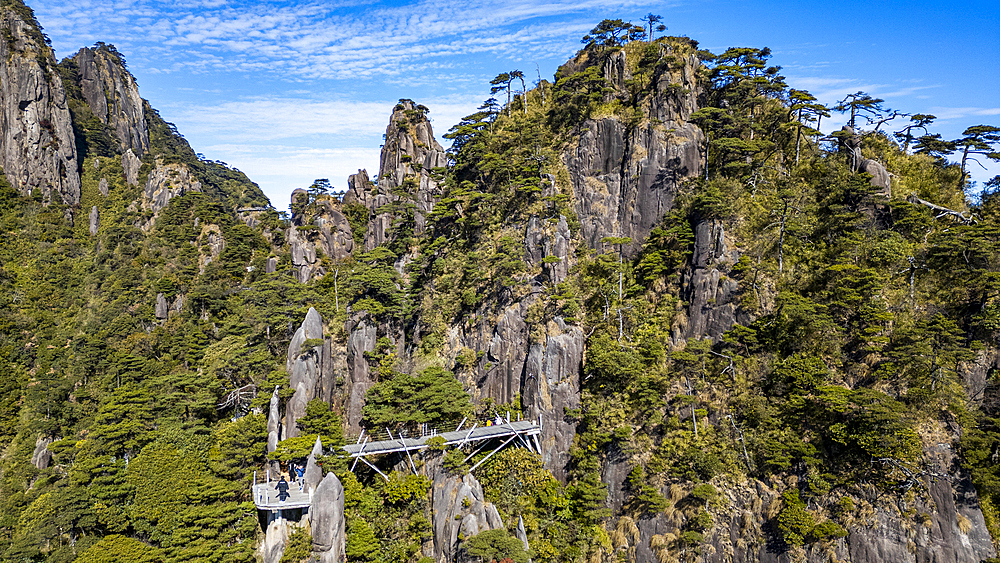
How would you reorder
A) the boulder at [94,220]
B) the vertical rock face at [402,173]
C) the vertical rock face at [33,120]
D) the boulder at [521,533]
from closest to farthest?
the boulder at [521,533] → the vertical rock face at [402,173] → the vertical rock face at [33,120] → the boulder at [94,220]

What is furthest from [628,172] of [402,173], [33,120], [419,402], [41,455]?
[33,120]

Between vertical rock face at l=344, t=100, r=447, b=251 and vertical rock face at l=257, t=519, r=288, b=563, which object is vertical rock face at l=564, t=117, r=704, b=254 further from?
vertical rock face at l=257, t=519, r=288, b=563

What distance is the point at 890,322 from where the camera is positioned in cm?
3116

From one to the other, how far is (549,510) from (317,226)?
1579 inches

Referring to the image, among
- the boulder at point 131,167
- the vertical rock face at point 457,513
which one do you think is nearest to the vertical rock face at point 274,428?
the vertical rock face at point 457,513

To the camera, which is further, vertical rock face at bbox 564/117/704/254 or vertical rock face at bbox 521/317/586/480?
vertical rock face at bbox 564/117/704/254

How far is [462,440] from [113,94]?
102 metres

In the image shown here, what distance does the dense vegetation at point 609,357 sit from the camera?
29266 mm

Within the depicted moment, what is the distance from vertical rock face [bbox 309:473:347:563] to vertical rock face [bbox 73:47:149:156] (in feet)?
287

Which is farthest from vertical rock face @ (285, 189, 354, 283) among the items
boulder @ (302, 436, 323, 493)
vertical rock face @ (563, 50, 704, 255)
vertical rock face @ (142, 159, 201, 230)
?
vertical rock face @ (563, 50, 704, 255)

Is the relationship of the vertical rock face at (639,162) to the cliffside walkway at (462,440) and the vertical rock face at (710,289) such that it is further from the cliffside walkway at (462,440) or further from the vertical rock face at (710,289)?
the cliffside walkway at (462,440)

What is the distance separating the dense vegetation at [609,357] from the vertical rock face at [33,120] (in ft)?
107

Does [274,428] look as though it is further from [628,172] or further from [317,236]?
[628,172]

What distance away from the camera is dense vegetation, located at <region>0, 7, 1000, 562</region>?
96.0 ft
